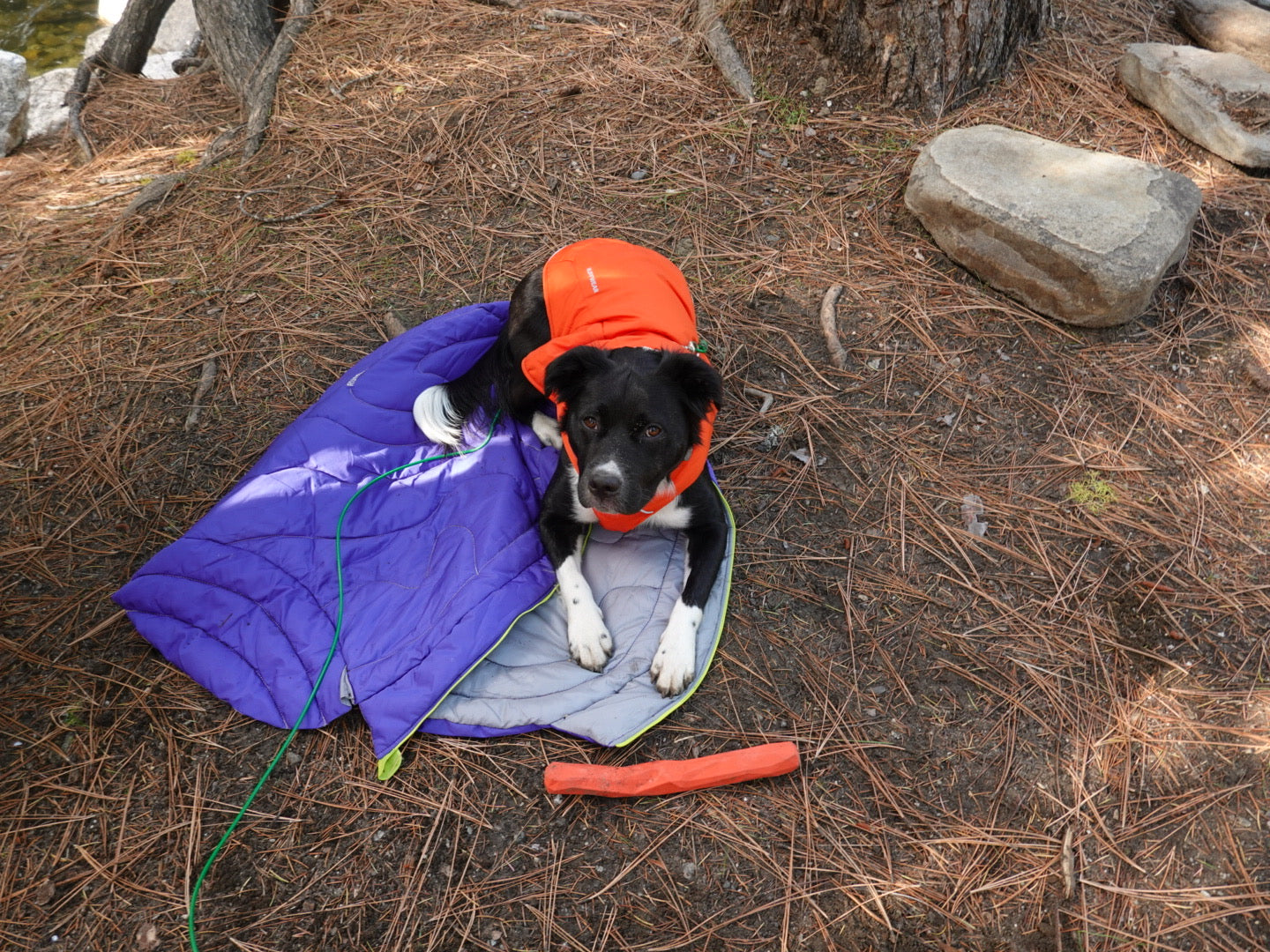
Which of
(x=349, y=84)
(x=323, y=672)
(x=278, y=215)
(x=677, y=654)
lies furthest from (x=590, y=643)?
(x=349, y=84)

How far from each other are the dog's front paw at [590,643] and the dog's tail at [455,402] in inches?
46.3

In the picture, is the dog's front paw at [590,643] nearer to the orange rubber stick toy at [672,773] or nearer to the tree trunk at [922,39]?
the orange rubber stick toy at [672,773]

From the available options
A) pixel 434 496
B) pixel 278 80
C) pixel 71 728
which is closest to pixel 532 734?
pixel 434 496

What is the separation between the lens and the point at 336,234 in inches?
180

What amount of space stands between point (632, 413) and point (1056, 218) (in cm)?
233

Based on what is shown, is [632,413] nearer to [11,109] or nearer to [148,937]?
[148,937]

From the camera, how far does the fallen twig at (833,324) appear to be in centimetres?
395

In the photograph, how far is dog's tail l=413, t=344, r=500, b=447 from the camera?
12.3 feet

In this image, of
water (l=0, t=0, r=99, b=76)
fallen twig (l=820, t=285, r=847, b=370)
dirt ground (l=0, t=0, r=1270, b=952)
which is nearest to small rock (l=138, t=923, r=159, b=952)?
dirt ground (l=0, t=0, r=1270, b=952)

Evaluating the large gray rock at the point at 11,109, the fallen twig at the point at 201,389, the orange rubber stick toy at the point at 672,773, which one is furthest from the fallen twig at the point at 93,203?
the orange rubber stick toy at the point at 672,773

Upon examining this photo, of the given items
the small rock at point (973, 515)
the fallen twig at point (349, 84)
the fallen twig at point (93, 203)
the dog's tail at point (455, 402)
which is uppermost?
the fallen twig at point (349, 84)

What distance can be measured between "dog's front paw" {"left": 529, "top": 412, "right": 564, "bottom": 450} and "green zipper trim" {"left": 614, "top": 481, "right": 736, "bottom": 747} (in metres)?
0.89

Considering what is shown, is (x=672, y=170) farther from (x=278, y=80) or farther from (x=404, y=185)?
(x=278, y=80)

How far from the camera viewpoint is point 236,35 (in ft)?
17.6
